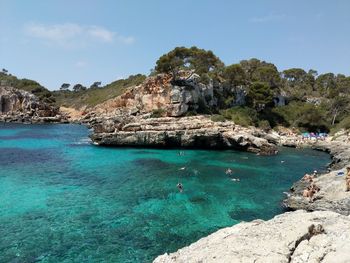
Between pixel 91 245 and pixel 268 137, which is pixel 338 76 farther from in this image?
pixel 91 245

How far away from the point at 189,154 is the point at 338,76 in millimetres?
105646

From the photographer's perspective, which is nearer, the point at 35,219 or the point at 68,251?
the point at 68,251

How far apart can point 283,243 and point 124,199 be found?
20984 millimetres

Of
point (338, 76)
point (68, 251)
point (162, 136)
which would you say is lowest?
point (68, 251)

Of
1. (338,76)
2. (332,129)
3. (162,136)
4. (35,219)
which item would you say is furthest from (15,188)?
(338,76)

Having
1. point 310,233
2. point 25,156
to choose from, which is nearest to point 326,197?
point 310,233

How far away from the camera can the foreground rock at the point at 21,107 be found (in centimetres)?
11806

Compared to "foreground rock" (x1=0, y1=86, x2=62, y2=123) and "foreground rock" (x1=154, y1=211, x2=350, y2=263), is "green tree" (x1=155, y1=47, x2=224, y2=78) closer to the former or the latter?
"foreground rock" (x1=0, y1=86, x2=62, y2=123)

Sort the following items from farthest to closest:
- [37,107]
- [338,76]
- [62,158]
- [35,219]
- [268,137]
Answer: [338,76] < [37,107] < [268,137] < [62,158] < [35,219]

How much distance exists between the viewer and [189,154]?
2128 inches

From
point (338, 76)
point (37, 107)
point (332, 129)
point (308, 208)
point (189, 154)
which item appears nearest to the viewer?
point (308, 208)

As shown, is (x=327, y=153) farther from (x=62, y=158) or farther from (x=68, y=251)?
(x=68, y=251)

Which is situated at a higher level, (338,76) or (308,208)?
(338,76)

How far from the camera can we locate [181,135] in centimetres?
5859
